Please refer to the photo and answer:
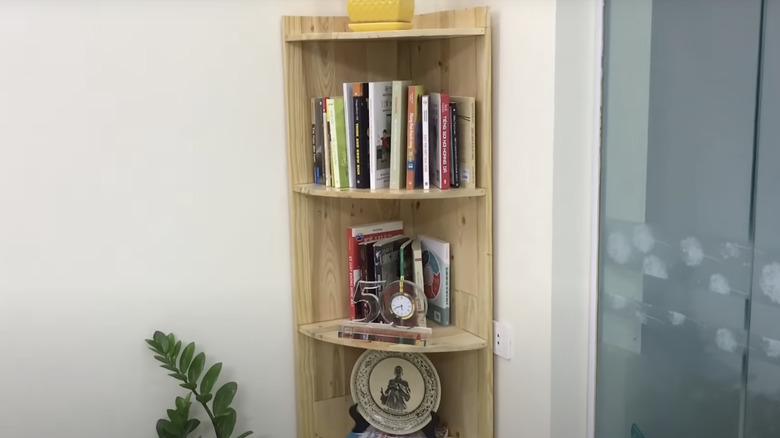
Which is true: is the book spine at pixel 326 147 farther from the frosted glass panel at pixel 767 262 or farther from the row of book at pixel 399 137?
the frosted glass panel at pixel 767 262

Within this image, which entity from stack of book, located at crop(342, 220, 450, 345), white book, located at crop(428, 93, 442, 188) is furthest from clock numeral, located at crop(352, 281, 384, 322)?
white book, located at crop(428, 93, 442, 188)

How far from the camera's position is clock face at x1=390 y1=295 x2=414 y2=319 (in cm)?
222

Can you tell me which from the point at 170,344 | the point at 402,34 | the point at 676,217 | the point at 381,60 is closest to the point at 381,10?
the point at 402,34

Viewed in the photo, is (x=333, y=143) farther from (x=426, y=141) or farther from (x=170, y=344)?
(x=170, y=344)

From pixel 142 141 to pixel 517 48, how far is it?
1043mm

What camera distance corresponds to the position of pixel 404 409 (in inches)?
92.1

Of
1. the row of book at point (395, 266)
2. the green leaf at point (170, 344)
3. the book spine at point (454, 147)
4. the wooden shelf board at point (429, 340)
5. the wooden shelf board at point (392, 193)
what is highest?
the book spine at point (454, 147)

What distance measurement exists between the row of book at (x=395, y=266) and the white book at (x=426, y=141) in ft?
0.79

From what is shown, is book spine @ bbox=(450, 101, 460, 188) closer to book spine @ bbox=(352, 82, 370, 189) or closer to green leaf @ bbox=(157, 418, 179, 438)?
book spine @ bbox=(352, 82, 370, 189)

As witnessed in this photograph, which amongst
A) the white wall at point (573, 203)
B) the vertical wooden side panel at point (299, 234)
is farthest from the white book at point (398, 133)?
the white wall at point (573, 203)

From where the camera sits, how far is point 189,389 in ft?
7.17

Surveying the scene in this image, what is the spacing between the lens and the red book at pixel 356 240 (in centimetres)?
230

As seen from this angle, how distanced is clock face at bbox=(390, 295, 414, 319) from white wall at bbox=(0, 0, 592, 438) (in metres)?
0.26

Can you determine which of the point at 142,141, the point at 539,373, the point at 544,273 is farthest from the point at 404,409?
the point at 142,141
